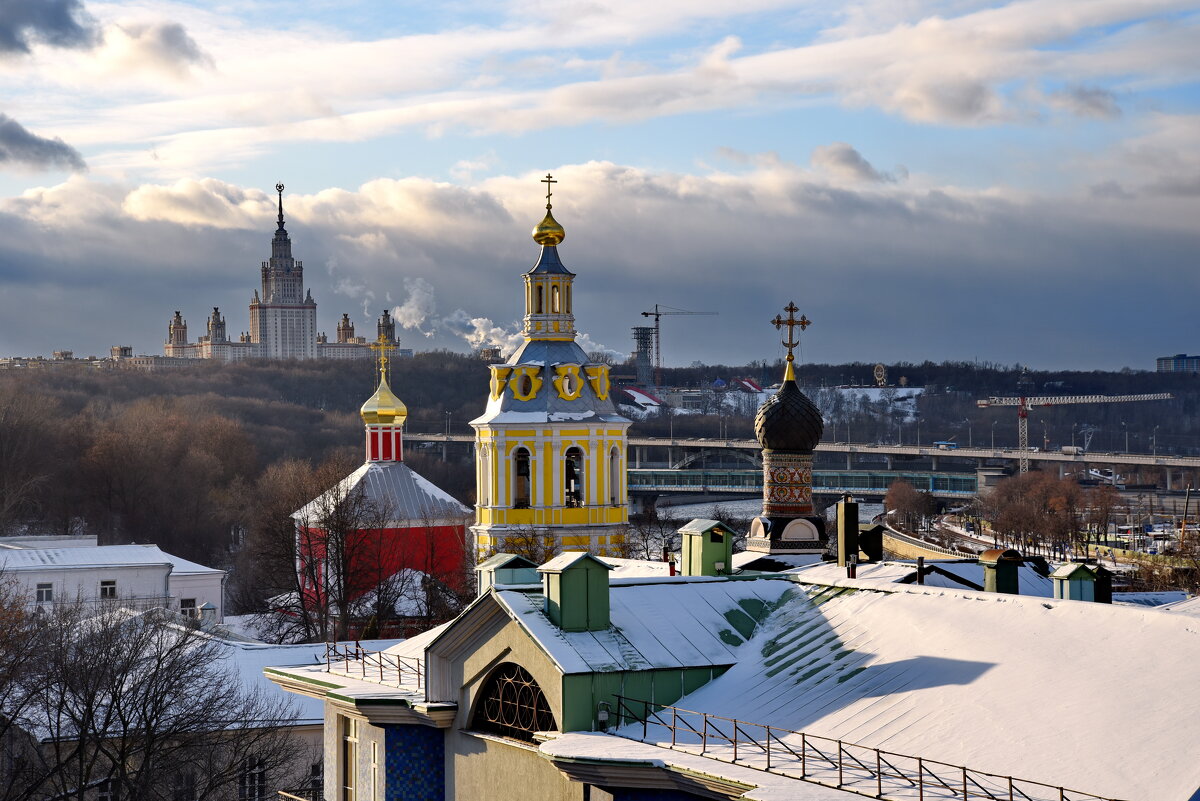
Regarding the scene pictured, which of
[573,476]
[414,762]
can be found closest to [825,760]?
[414,762]

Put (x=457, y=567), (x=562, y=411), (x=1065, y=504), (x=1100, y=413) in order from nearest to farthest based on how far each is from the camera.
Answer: (x=562, y=411) < (x=457, y=567) < (x=1065, y=504) < (x=1100, y=413)

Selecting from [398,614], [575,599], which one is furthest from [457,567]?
[575,599]

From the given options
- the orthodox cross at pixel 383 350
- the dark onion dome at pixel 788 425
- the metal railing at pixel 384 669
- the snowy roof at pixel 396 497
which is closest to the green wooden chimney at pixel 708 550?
the metal railing at pixel 384 669

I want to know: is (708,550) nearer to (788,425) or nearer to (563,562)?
(563,562)

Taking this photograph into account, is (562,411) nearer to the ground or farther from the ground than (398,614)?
farther from the ground

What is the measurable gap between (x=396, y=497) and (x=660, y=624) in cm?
3057

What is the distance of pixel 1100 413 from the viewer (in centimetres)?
18950

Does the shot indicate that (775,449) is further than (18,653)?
Yes

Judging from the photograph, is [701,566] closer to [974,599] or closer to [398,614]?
[974,599]

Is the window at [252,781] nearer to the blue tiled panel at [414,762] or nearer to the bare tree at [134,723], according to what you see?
the bare tree at [134,723]

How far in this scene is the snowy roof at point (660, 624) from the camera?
53.5ft

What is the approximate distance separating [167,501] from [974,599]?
6287cm

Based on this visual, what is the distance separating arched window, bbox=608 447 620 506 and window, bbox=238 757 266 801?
16.3 meters

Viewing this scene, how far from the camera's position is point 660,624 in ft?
57.7
